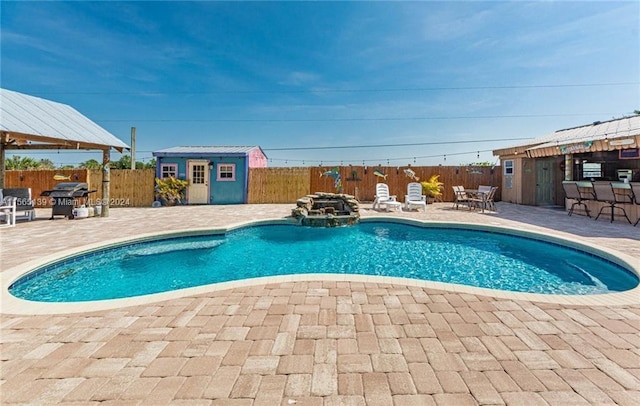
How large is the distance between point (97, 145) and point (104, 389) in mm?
10080

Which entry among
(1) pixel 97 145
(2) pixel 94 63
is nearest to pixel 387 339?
(1) pixel 97 145

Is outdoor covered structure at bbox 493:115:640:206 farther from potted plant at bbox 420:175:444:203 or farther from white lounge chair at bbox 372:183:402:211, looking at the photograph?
white lounge chair at bbox 372:183:402:211

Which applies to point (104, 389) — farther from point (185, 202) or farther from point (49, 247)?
point (185, 202)

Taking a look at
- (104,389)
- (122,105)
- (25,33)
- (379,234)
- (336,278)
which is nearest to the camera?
(104,389)

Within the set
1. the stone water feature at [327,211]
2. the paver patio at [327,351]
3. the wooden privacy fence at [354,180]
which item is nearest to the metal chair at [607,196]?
the wooden privacy fence at [354,180]

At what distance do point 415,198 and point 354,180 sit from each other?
148 inches

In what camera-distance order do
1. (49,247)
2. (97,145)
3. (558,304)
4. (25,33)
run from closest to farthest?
(558,304)
(49,247)
(97,145)
(25,33)

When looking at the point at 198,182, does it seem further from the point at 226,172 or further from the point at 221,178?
the point at 226,172

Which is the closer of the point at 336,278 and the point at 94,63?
the point at 336,278

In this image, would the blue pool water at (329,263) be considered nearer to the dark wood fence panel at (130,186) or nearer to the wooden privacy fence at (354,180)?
the wooden privacy fence at (354,180)

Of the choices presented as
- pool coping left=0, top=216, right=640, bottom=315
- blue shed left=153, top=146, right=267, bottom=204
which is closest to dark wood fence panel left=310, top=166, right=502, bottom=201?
blue shed left=153, top=146, right=267, bottom=204

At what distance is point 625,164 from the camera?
10859 mm

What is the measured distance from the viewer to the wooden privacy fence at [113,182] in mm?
13125

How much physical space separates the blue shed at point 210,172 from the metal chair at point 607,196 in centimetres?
1309
